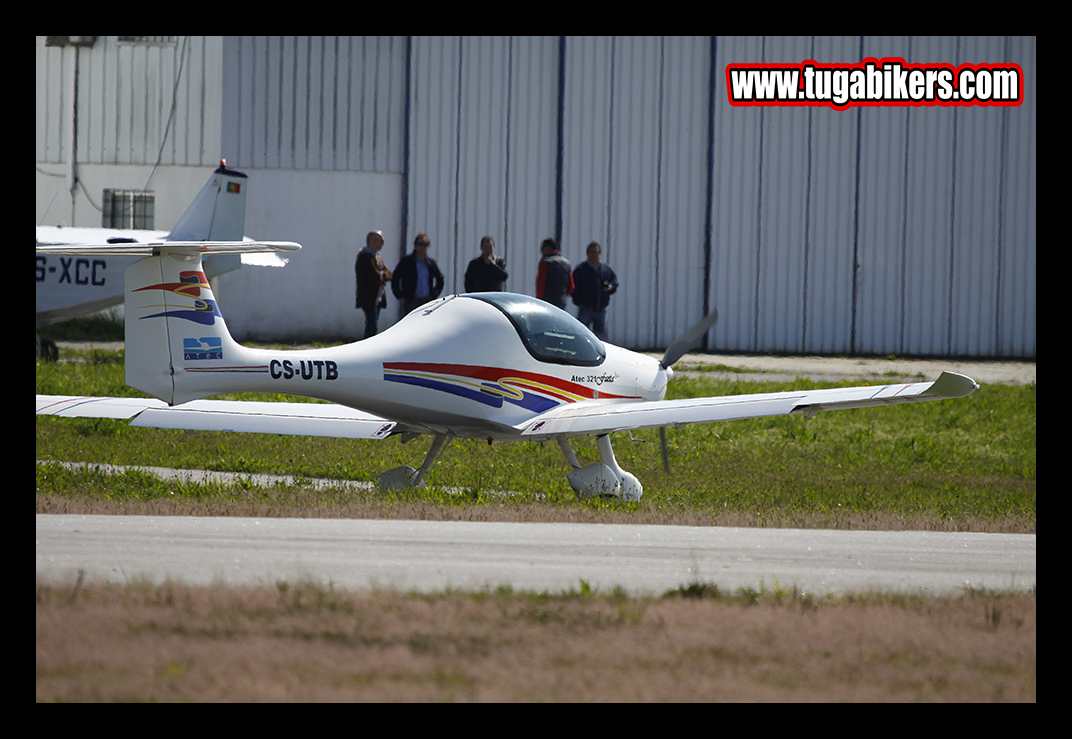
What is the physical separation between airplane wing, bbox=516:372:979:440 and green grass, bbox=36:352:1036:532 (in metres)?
0.66

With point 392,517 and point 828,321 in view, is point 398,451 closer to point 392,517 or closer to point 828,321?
point 392,517

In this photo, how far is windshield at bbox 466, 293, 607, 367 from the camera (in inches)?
378

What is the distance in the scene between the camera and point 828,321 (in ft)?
88.6

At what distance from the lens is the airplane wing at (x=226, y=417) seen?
9977 mm

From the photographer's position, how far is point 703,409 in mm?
9000

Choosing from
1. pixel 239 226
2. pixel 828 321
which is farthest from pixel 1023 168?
pixel 239 226

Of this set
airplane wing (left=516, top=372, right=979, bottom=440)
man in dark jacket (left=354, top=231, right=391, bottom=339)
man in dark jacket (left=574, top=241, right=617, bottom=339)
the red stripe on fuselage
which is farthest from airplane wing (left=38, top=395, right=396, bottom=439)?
man in dark jacket (left=574, top=241, right=617, bottom=339)

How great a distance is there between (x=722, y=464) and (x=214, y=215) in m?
11.9

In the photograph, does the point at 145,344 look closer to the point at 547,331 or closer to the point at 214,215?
the point at 547,331

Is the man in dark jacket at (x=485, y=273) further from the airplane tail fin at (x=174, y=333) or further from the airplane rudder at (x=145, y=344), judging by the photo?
the airplane rudder at (x=145, y=344)

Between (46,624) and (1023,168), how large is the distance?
27311mm

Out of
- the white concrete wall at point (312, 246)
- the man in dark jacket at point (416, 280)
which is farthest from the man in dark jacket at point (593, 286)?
the white concrete wall at point (312, 246)

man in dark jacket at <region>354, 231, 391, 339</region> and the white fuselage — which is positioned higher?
man in dark jacket at <region>354, 231, 391, 339</region>

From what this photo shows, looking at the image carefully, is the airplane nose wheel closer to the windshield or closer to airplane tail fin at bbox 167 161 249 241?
the windshield
